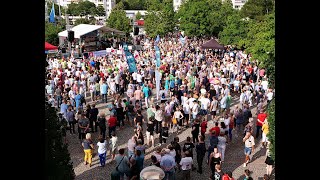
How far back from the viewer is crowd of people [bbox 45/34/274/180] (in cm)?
1047

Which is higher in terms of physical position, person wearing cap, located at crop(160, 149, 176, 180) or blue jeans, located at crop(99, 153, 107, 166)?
person wearing cap, located at crop(160, 149, 176, 180)

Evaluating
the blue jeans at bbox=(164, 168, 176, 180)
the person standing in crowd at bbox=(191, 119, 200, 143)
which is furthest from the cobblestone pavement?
the person standing in crowd at bbox=(191, 119, 200, 143)

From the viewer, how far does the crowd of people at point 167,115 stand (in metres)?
10.5

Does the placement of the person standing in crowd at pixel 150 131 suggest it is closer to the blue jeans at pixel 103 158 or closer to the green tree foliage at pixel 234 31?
the blue jeans at pixel 103 158

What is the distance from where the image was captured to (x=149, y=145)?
44.6ft

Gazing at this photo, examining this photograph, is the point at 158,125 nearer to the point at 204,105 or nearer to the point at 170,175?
the point at 204,105

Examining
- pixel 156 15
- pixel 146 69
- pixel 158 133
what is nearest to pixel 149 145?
pixel 158 133

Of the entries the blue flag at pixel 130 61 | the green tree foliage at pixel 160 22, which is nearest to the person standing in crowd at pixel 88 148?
the blue flag at pixel 130 61

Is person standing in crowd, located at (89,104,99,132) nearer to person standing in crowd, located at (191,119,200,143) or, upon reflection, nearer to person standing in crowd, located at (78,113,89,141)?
person standing in crowd, located at (78,113,89,141)

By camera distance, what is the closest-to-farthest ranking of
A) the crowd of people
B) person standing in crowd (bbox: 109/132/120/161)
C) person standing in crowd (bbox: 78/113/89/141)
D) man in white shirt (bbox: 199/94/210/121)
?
1. the crowd of people
2. person standing in crowd (bbox: 109/132/120/161)
3. person standing in crowd (bbox: 78/113/89/141)
4. man in white shirt (bbox: 199/94/210/121)

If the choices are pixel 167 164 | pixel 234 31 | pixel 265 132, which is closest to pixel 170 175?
pixel 167 164
